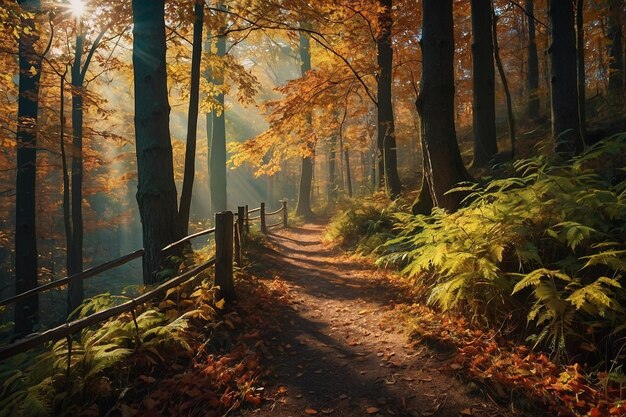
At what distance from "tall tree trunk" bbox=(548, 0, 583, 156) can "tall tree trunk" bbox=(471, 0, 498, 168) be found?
322cm

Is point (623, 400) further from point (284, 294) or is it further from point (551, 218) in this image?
point (284, 294)

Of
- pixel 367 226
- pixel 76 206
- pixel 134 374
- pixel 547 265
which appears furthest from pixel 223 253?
pixel 76 206

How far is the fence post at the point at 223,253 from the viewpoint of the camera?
5.35 m

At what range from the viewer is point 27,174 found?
10195 mm

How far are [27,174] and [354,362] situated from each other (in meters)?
10.9

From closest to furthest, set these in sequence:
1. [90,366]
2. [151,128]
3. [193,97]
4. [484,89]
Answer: [90,366]
[151,128]
[193,97]
[484,89]

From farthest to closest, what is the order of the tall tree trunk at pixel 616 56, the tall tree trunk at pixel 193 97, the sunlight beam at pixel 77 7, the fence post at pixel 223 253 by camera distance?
the tall tree trunk at pixel 616 56, the sunlight beam at pixel 77 7, the tall tree trunk at pixel 193 97, the fence post at pixel 223 253

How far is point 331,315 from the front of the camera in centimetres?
586

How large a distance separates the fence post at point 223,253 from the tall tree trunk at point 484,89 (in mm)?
7957

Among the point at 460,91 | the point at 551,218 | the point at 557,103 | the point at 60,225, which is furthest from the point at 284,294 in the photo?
the point at 60,225

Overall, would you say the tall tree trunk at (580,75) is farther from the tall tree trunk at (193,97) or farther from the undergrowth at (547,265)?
the tall tree trunk at (193,97)

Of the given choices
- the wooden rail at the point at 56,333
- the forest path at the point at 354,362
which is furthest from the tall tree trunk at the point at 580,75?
the wooden rail at the point at 56,333

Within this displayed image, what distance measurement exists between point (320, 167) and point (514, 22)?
105 ft

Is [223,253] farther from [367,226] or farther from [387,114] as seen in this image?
[387,114]
